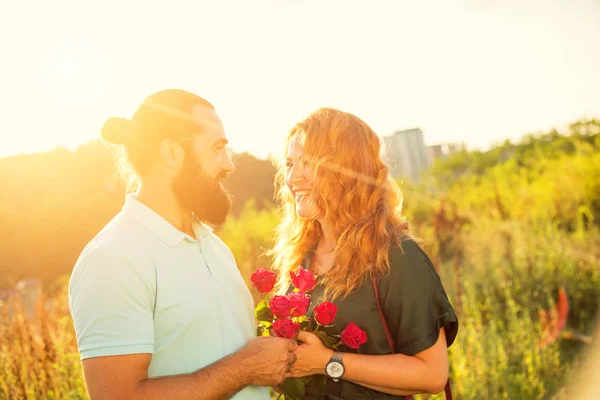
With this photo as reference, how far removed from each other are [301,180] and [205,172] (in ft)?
2.07

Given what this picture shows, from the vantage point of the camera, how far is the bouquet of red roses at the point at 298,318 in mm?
2318

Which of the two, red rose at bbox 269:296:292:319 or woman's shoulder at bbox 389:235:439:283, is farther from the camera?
woman's shoulder at bbox 389:235:439:283

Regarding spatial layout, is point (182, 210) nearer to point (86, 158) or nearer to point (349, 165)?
point (349, 165)

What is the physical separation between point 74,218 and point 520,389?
10.4 metres

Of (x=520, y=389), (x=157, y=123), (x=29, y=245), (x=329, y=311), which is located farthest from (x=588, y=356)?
(x=29, y=245)

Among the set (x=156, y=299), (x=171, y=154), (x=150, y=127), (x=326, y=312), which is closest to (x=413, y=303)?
(x=326, y=312)

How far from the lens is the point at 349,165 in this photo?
2.95 metres

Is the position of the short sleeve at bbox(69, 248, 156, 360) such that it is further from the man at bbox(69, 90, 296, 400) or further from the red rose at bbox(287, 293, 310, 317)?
the red rose at bbox(287, 293, 310, 317)

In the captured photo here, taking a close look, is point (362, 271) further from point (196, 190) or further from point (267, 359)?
point (196, 190)

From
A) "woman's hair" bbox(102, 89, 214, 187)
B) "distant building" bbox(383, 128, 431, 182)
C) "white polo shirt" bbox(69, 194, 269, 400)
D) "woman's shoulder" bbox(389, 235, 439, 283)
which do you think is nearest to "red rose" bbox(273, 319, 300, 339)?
"white polo shirt" bbox(69, 194, 269, 400)

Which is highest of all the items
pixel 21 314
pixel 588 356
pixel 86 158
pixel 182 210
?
pixel 86 158

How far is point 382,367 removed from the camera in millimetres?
2418

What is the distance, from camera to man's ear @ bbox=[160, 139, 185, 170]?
101 inches

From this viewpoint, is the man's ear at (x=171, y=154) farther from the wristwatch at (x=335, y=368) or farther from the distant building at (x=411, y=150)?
the distant building at (x=411, y=150)
